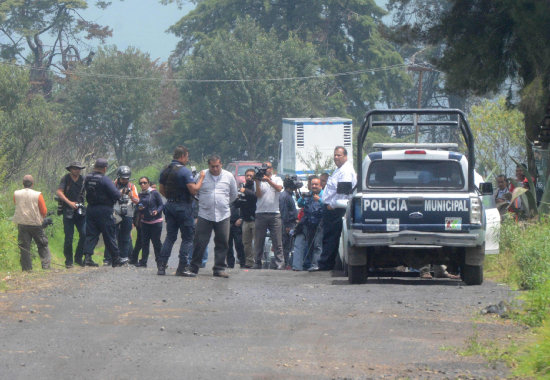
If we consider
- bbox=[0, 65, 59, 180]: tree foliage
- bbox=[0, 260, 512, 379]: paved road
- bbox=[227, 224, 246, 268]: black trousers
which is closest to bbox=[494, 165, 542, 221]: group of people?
bbox=[227, 224, 246, 268]: black trousers

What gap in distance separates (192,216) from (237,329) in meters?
5.18

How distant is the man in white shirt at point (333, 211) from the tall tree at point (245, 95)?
156 ft

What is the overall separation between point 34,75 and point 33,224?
5841 cm

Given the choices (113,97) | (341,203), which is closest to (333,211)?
(341,203)

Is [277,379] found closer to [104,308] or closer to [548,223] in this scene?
[104,308]

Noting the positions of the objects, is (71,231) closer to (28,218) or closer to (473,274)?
(28,218)

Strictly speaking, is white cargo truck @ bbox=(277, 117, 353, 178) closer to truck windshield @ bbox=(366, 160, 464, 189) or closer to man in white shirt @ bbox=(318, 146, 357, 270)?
man in white shirt @ bbox=(318, 146, 357, 270)

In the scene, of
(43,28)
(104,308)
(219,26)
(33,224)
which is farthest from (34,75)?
(104,308)

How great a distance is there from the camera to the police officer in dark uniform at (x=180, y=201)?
1457 centimetres

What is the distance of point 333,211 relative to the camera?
16.4 m

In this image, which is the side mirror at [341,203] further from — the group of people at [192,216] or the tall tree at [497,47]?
the tall tree at [497,47]

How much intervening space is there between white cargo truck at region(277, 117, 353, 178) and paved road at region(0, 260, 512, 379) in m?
24.1

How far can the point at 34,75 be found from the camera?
72562mm

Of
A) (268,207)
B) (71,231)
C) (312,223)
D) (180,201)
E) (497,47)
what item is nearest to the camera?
(180,201)
